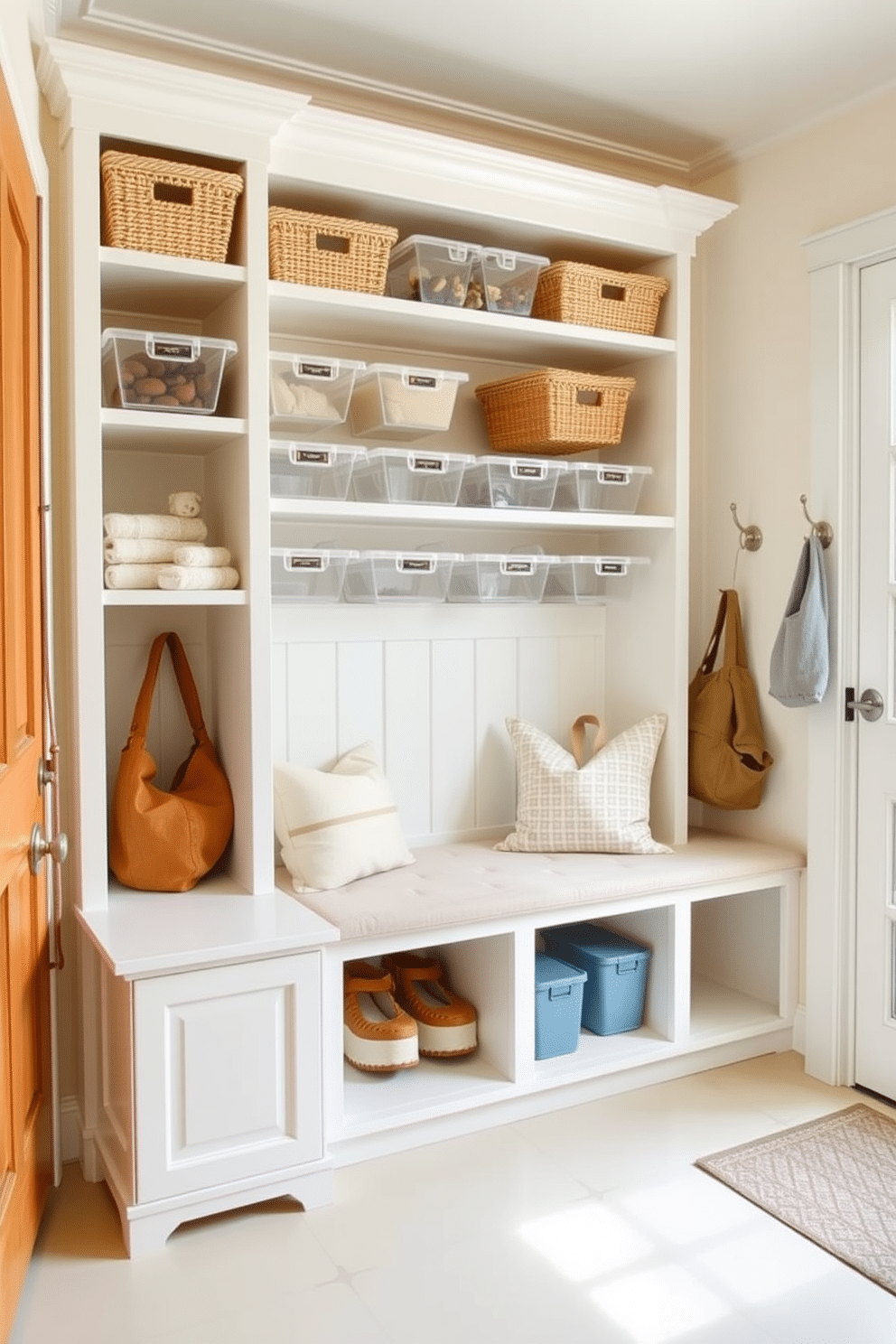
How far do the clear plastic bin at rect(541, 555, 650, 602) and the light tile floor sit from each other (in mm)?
1439

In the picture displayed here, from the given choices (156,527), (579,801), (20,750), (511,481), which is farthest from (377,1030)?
(511,481)

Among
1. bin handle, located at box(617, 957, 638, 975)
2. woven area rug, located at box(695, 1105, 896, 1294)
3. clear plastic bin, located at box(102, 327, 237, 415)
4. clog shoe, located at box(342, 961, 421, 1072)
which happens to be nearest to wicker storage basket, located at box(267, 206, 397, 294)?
clear plastic bin, located at box(102, 327, 237, 415)

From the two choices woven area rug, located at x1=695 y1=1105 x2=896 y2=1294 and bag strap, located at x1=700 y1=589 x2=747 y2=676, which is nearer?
woven area rug, located at x1=695 y1=1105 x2=896 y2=1294

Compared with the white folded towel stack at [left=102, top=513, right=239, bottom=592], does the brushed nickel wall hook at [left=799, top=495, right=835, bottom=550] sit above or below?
above

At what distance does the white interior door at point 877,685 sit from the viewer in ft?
9.14

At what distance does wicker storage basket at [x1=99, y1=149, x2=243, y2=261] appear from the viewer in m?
2.33

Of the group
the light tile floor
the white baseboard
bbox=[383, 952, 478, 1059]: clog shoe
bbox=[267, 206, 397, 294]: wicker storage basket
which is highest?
bbox=[267, 206, 397, 294]: wicker storage basket

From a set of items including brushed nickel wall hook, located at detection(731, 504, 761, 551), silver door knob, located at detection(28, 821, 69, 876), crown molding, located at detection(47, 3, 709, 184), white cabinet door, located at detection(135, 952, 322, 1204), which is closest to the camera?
silver door knob, located at detection(28, 821, 69, 876)

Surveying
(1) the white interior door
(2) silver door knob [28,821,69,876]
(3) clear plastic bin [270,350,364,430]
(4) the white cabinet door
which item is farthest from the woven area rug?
(3) clear plastic bin [270,350,364,430]

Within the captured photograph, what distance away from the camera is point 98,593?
236 cm

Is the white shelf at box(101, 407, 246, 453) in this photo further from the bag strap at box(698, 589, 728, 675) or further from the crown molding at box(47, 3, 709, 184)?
the bag strap at box(698, 589, 728, 675)

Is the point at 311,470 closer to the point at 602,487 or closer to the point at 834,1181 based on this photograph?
the point at 602,487

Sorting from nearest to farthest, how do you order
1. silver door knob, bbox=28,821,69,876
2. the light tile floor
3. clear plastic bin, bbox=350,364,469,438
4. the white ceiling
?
the light tile floor → silver door knob, bbox=28,821,69,876 → the white ceiling → clear plastic bin, bbox=350,364,469,438

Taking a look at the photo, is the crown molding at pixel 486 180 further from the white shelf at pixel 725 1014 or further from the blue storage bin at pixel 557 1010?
the white shelf at pixel 725 1014
